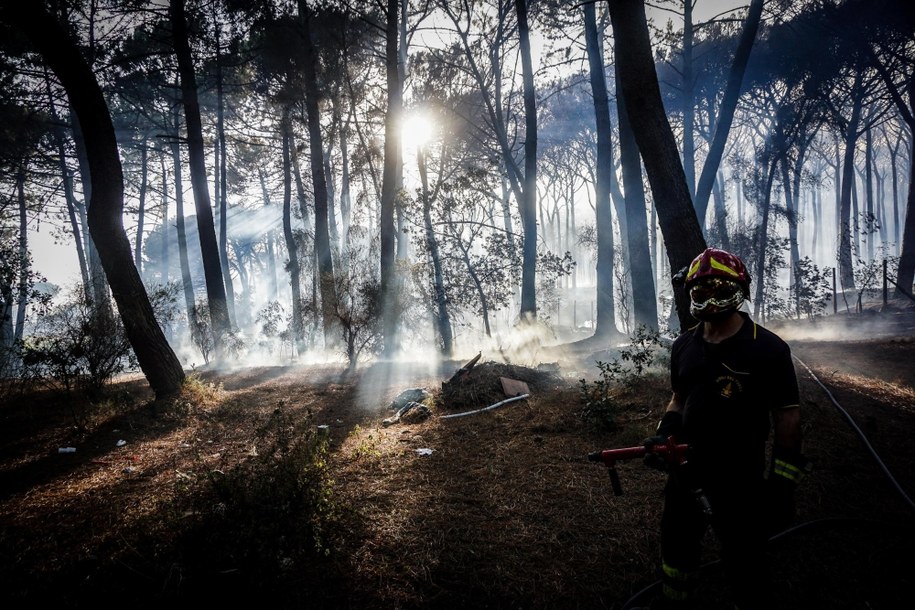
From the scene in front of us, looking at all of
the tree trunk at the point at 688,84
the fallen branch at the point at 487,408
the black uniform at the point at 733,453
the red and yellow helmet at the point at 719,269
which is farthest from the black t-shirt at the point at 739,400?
the tree trunk at the point at 688,84

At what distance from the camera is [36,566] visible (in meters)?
2.45

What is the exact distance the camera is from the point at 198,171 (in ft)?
43.7

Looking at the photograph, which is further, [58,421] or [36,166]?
[36,166]

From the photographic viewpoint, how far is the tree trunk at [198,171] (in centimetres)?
1214

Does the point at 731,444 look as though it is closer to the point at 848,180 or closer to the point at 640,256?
the point at 640,256

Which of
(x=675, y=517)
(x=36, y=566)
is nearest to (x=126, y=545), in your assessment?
(x=36, y=566)

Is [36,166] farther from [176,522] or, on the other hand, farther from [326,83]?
[176,522]

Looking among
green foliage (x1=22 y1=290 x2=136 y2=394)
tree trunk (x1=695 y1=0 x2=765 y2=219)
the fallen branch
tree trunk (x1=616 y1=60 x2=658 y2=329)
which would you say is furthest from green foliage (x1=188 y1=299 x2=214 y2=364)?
tree trunk (x1=695 y1=0 x2=765 y2=219)

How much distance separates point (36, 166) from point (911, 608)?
3064 centimetres

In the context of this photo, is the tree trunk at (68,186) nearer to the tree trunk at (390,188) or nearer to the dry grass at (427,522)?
the tree trunk at (390,188)

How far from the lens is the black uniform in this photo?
1.82 m

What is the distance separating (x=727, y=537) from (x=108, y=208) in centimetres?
909

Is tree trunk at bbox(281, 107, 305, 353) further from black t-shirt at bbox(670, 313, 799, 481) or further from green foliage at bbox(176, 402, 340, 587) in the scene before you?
black t-shirt at bbox(670, 313, 799, 481)

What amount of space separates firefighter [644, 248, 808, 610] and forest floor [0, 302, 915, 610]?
1.82ft
